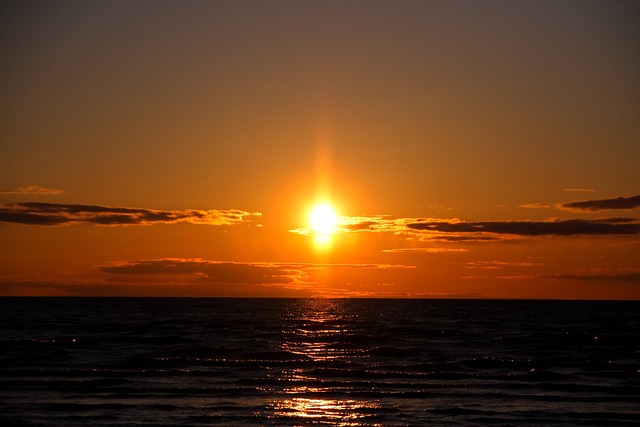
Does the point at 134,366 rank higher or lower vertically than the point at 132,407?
higher

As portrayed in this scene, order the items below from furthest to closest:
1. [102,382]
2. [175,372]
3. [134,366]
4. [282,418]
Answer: [134,366]
[175,372]
[102,382]
[282,418]

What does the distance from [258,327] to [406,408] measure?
40.6m

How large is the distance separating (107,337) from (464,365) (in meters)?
26.3

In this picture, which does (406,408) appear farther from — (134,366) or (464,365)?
(134,366)

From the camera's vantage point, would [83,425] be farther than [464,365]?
No

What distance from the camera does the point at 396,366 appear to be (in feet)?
118

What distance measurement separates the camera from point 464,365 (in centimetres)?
3591

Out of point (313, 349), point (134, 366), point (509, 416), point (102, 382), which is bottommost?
point (509, 416)

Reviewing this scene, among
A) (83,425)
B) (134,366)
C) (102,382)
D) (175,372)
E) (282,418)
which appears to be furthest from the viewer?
(134,366)

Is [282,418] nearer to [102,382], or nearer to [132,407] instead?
[132,407]

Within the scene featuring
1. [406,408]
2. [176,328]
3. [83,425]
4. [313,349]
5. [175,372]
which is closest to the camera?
[83,425]

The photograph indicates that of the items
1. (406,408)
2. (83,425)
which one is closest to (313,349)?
(406,408)

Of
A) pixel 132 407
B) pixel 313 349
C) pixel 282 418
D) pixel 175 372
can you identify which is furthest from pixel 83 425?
pixel 313 349

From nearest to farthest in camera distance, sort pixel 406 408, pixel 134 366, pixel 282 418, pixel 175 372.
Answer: pixel 282 418 < pixel 406 408 < pixel 175 372 < pixel 134 366
